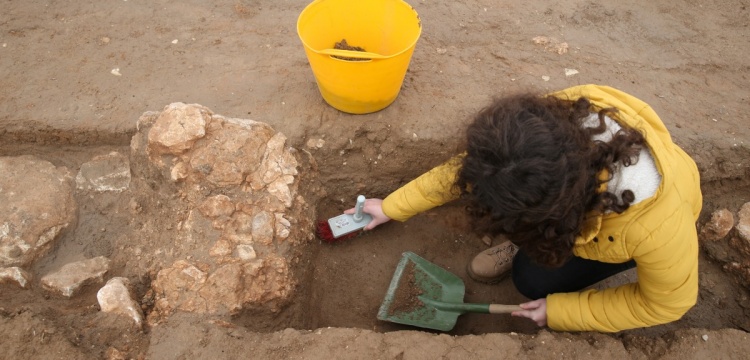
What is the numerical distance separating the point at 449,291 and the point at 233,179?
1.15 meters

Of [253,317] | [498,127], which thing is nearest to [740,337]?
[498,127]

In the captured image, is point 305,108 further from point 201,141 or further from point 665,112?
point 665,112

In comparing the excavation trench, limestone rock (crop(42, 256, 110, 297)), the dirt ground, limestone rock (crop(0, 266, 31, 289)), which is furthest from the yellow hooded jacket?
limestone rock (crop(0, 266, 31, 289))

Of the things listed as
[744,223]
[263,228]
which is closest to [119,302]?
[263,228]

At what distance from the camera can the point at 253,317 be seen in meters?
1.99

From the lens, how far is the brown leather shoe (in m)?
2.51

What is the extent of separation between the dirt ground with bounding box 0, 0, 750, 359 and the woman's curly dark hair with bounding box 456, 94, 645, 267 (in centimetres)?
A: 66

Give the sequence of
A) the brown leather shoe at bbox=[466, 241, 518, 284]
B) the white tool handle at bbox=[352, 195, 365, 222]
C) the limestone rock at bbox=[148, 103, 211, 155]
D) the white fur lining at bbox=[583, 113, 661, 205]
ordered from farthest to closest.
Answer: the brown leather shoe at bbox=[466, 241, 518, 284]
the white tool handle at bbox=[352, 195, 365, 222]
the limestone rock at bbox=[148, 103, 211, 155]
the white fur lining at bbox=[583, 113, 661, 205]

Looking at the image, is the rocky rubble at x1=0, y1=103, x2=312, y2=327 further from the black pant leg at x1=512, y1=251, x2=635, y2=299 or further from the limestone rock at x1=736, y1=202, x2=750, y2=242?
the limestone rock at x1=736, y1=202, x2=750, y2=242

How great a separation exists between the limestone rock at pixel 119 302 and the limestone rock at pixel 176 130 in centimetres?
57

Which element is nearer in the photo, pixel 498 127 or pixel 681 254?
pixel 498 127

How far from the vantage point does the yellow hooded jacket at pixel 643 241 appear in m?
1.41

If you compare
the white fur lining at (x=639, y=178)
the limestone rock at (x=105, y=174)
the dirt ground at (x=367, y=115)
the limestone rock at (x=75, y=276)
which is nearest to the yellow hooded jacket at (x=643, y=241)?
the white fur lining at (x=639, y=178)

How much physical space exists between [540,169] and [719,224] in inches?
67.9
